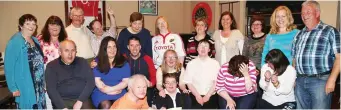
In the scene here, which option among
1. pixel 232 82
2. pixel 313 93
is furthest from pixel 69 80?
pixel 313 93

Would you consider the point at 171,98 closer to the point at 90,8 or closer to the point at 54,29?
the point at 54,29

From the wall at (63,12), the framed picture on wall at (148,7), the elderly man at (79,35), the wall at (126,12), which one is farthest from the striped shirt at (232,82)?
the framed picture on wall at (148,7)

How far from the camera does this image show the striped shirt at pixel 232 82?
282 centimetres

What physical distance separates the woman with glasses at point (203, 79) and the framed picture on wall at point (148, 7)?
3692 millimetres

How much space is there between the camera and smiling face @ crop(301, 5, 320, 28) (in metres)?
2.48

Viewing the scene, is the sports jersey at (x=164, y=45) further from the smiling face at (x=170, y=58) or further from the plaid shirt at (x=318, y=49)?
the plaid shirt at (x=318, y=49)

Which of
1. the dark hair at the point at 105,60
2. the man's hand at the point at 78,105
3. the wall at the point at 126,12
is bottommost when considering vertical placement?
the man's hand at the point at 78,105

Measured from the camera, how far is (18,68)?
2.66 m

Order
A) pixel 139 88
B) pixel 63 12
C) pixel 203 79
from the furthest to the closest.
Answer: pixel 63 12, pixel 203 79, pixel 139 88

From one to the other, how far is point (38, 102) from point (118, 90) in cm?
75

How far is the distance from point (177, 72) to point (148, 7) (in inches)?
149

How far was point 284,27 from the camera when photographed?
2799mm

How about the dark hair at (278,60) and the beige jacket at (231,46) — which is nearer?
the dark hair at (278,60)

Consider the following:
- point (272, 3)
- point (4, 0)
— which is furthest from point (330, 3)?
→ point (4, 0)
